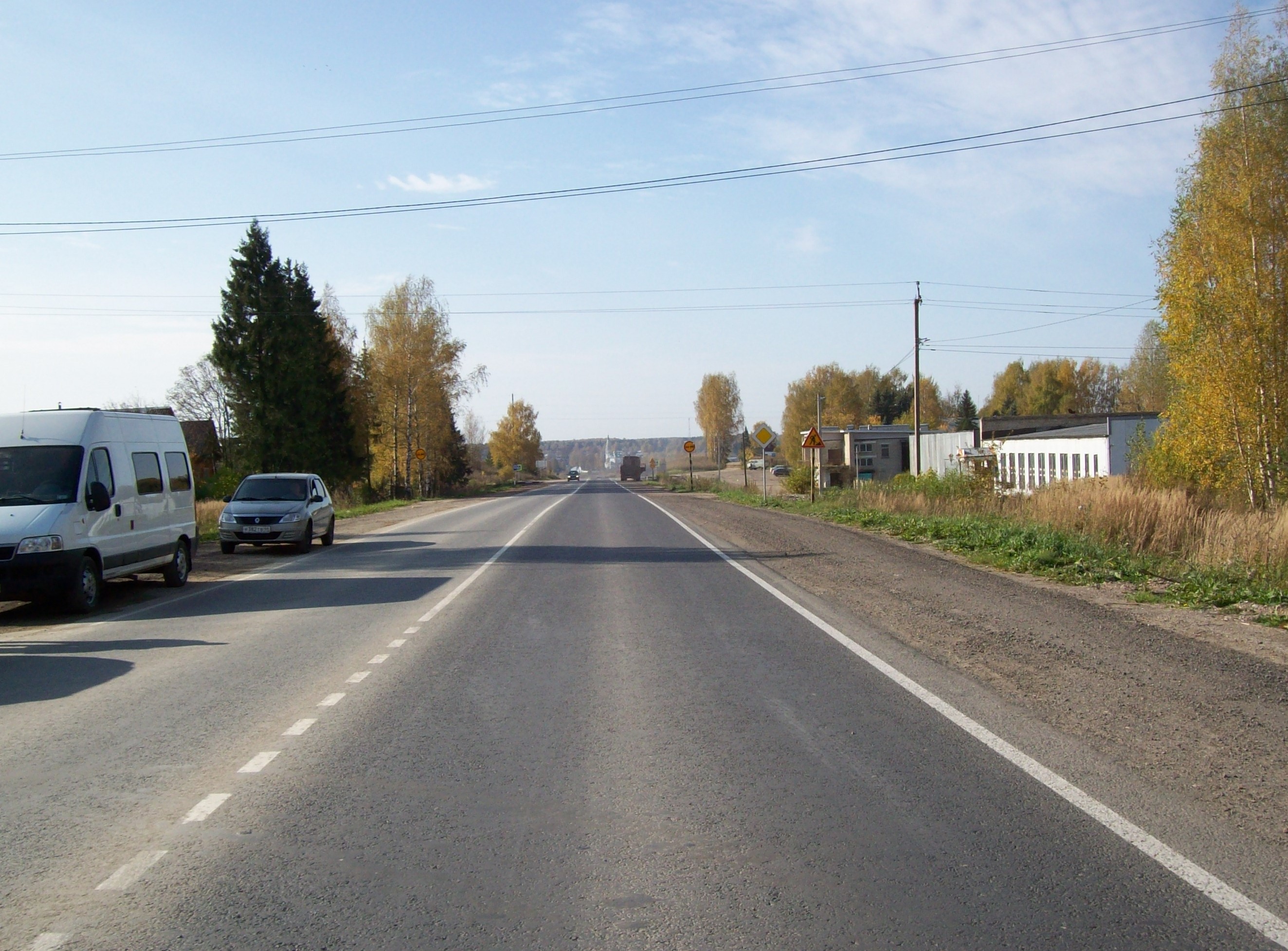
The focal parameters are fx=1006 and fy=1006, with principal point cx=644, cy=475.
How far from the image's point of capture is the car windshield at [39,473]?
12.9 m

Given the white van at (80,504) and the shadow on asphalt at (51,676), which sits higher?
the white van at (80,504)

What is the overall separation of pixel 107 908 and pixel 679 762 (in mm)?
2973

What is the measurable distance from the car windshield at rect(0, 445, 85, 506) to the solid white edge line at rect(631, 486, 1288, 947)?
34.2ft

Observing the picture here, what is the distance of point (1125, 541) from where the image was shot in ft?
54.8

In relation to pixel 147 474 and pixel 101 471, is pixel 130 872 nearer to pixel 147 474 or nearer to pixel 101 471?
pixel 101 471

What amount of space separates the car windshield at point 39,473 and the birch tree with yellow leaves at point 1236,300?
23664mm

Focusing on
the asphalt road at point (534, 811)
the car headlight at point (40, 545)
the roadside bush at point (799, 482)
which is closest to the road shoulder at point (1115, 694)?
the asphalt road at point (534, 811)

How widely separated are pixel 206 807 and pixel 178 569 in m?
12.0

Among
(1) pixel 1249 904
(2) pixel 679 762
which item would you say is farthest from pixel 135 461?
(1) pixel 1249 904

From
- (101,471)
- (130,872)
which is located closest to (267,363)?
A: (101,471)

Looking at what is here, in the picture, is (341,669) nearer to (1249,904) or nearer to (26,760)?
(26,760)

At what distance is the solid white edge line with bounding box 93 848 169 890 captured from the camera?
420 centimetres

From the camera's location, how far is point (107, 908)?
13.1ft

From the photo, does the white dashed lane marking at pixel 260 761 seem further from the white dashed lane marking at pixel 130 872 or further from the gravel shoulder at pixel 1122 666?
the gravel shoulder at pixel 1122 666
